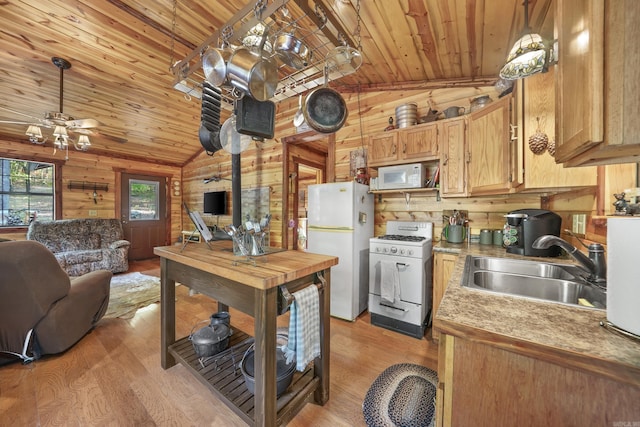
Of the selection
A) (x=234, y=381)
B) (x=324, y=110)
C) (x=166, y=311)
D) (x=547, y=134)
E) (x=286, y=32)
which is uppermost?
(x=286, y=32)

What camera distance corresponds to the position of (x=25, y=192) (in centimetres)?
450

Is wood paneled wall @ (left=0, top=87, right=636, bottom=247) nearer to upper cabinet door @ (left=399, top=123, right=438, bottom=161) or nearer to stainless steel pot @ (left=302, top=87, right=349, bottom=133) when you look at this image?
upper cabinet door @ (left=399, top=123, right=438, bottom=161)

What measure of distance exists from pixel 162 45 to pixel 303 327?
351 cm

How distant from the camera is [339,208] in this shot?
9.09 ft

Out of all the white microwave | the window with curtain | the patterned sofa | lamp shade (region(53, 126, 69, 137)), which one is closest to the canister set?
the white microwave

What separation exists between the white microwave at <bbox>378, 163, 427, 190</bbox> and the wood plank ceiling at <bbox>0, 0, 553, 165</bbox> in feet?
3.32

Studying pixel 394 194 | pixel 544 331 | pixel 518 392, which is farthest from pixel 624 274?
pixel 394 194

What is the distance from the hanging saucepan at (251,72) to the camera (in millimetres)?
1291

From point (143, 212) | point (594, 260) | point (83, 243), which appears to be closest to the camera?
point (594, 260)

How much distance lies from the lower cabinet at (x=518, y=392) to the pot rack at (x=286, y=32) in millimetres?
1658

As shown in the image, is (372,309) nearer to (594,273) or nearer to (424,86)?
(594,273)

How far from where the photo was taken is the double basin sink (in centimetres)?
115

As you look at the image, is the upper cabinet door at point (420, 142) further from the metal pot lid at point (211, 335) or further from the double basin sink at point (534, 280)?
the metal pot lid at point (211, 335)

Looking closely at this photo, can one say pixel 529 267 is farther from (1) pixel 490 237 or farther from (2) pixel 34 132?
→ (2) pixel 34 132
